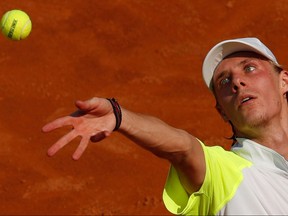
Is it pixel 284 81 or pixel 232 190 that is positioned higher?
pixel 284 81

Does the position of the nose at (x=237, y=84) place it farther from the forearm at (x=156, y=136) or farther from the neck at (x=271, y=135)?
the forearm at (x=156, y=136)

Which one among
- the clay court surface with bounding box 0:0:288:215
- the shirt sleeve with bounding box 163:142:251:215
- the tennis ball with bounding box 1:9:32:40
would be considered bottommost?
the clay court surface with bounding box 0:0:288:215

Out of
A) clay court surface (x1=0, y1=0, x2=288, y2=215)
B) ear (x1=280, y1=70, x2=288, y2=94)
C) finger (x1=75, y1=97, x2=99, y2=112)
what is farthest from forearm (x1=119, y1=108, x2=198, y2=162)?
clay court surface (x1=0, y1=0, x2=288, y2=215)

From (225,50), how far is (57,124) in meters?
1.92

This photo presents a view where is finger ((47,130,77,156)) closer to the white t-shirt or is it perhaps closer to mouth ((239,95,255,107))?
the white t-shirt

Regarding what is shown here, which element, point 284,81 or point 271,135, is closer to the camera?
point 271,135

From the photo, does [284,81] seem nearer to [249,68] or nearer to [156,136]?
[249,68]

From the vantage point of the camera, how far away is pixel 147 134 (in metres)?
3.54

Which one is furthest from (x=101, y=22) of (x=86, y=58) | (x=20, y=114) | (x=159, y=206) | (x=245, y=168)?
(x=245, y=168)

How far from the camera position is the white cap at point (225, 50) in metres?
4.56

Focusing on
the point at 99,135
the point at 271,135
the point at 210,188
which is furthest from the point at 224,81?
the point at 99,135

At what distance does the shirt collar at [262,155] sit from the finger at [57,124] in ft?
4.48

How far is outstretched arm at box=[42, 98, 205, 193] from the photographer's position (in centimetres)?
320

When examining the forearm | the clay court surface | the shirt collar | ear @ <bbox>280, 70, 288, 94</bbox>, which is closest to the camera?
the forearm
